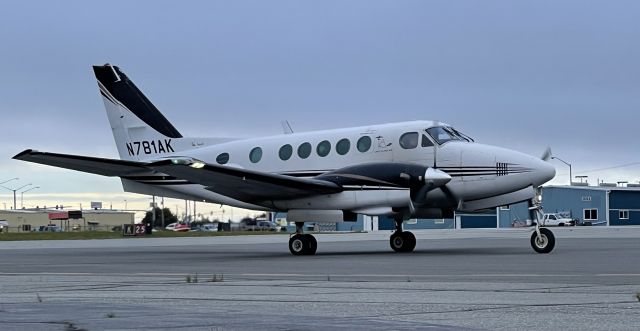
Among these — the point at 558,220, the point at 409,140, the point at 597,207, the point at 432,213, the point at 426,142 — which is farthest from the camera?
the point at 597,207

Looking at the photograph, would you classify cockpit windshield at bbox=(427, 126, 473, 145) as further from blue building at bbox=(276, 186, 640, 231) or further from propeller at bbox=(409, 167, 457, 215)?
blue building at bbox=(276, 186, 640, 231)

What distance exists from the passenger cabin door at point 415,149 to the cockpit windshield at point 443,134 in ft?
0.57

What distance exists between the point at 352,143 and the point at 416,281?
12.0 meters

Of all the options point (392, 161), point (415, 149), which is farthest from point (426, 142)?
point (392, 161)

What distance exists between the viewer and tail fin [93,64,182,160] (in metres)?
30.9

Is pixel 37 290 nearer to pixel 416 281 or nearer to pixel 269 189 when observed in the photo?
pixel 416 281

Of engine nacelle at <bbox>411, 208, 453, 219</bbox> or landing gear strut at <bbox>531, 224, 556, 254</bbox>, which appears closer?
landing gear strut at <bbox>531, 224, 556, 254</bbox>

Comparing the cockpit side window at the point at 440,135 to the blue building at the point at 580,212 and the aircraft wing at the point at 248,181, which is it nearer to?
the aircraft wing at the point at 248,181

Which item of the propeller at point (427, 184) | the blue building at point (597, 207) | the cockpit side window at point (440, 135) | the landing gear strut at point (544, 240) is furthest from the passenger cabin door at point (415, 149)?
the blue building at point (597, 207)

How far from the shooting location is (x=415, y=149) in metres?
24.8

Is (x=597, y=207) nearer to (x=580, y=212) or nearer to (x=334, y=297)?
(x=580, y=212)

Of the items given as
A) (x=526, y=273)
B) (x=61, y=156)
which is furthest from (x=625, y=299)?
(x=61, y=156)

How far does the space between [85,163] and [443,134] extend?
987cm

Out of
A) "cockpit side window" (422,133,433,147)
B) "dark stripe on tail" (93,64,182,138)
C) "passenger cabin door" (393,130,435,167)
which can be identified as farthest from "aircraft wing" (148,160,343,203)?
"dark stripe on tail" (93,64,182,138)
